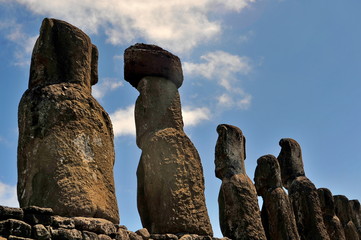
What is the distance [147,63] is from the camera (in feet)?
31.2

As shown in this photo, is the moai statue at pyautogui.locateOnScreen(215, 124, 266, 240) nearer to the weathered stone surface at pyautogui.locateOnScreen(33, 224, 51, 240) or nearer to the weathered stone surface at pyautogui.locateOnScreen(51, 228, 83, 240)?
the weathered stone surface at pyautogui.locateOnScreen(51, 228, 83, 240)

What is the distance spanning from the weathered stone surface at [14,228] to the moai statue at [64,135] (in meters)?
0.75

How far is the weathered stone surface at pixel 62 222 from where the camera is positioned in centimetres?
621

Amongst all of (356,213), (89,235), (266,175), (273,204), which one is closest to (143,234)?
(89,235)

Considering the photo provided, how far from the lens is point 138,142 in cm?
922

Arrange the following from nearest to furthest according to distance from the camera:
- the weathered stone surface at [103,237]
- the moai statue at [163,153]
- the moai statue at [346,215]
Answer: the weathered stone surface at [103,237], the moai statue at [163,153], the moai statue at [346,215]

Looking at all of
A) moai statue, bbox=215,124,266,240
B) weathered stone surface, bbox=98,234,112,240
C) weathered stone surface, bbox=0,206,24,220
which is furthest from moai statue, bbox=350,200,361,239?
weathered stone surface, bbox=0,206,24,220

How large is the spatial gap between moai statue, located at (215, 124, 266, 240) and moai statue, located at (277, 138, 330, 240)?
107 inches

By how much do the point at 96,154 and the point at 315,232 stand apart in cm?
712

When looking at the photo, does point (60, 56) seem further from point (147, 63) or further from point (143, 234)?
point (143, 234)

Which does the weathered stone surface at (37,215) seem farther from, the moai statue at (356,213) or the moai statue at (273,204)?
the moai statue at (356,213)

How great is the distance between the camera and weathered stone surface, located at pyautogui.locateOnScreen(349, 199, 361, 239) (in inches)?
723

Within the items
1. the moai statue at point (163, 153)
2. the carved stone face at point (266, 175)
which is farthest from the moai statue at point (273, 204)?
the moai statue at point (163, 153)

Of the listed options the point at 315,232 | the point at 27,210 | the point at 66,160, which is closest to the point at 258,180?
the point at 315,232
